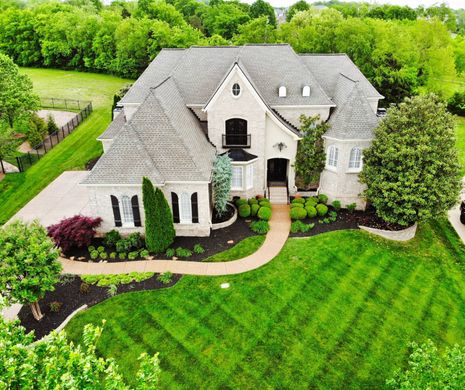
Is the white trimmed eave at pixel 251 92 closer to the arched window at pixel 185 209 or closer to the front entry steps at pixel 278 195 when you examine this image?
the front entry steps at pixel 278 195

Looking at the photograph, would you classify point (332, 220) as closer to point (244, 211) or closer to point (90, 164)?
point (244, 211)

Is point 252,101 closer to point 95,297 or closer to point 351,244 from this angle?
point 351,244

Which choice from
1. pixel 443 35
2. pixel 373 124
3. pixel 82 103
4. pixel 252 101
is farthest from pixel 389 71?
pixel 82 103

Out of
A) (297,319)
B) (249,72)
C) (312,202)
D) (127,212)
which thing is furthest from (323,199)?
(127,212)

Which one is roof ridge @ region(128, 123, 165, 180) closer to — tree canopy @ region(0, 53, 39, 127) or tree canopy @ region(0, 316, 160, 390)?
tree canopy @ region(0, 316, 160, 390)

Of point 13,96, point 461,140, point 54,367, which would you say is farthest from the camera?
point 461,140

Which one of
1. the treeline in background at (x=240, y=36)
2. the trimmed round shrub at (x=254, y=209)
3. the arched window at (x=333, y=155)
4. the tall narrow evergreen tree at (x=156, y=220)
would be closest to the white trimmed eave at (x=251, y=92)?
the arched window at (x=333, y=155)

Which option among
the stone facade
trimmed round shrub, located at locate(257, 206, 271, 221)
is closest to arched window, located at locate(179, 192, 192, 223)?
the stone facade
